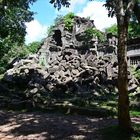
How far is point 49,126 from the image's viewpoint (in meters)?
15.8

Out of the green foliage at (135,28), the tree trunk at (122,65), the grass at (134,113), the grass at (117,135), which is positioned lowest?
the grass at (117,135)

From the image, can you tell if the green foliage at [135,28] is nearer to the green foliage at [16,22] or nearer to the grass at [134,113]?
the grass at [134,113]

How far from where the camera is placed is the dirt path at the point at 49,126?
1391 cm

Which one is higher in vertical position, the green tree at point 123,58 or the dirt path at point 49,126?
the green tree at point 123,58

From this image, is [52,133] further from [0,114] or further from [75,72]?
[75,72]

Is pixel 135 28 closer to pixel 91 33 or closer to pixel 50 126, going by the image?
pixel 50 126

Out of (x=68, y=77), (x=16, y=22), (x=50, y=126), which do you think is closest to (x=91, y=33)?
(x=16, y=22)

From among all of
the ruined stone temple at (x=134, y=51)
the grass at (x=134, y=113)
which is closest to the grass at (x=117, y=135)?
the grass at (x=134, y=113)

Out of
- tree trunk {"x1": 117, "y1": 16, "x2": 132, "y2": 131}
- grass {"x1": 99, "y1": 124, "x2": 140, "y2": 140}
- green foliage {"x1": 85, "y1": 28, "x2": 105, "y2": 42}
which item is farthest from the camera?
green foliage {"x1": 85, "y1": 28, "x2": 105, "y2": 42}

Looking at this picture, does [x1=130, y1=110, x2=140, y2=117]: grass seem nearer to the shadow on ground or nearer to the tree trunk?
the shadow on ground

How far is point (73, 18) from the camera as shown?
60.2 metres

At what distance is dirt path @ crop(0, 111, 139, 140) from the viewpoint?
13914mm

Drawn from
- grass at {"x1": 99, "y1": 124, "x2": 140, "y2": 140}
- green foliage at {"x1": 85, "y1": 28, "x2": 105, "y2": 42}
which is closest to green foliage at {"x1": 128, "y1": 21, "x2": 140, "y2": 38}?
grass at {"x1": 99, "y1": 124, "x2": 140, "y2": 140}

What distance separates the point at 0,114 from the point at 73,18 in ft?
138
